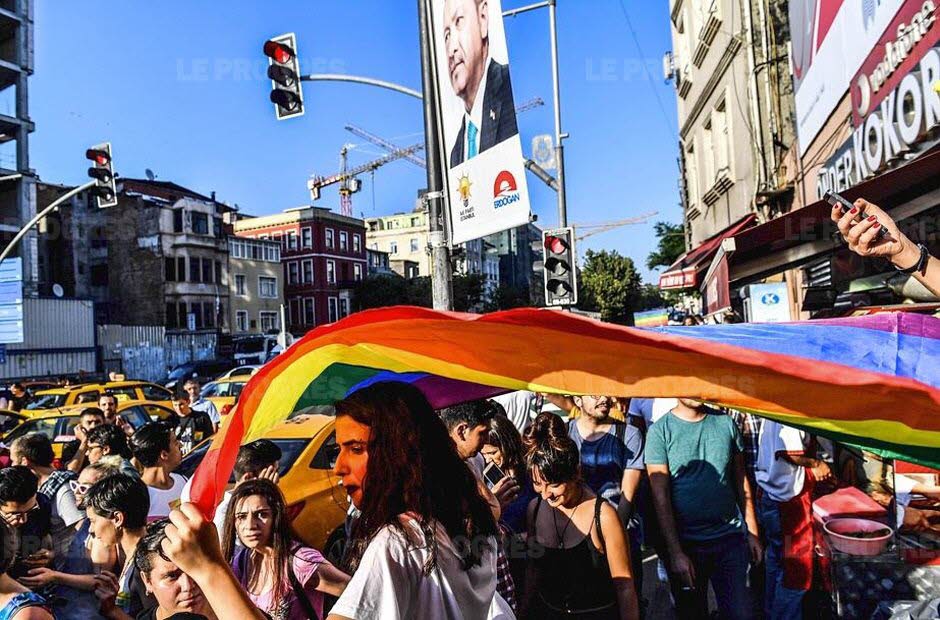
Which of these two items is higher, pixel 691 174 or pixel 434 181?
pixel 691 174

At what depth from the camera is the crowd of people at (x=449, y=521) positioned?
6.43ft

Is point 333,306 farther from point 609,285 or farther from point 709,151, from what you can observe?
point 709,151

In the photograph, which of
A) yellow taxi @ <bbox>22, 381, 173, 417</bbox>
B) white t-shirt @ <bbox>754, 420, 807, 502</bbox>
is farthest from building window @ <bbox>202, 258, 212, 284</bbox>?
white t-shirt @ <bbox>754, 420, 807, 502</bbox>

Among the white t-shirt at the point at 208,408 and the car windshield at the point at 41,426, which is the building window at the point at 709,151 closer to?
the white t-shirt at the point at 208,408

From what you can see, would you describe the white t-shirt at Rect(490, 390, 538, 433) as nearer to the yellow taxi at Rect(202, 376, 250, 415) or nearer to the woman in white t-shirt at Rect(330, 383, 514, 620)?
the woman in white t-shirt at Rect(330, 383, 514, 620)

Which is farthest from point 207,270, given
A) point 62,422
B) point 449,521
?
point 449,521

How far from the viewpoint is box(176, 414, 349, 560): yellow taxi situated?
6.59 metres

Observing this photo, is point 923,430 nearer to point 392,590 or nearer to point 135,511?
point 392,590

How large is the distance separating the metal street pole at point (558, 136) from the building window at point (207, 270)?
4305cm

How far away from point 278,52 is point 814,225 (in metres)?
6.50

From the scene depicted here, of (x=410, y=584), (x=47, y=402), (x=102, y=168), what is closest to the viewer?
(x=410, y=584)

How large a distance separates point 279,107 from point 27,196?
39.2m

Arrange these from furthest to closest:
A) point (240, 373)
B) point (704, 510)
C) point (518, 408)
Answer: point (240, 373), point (518, 408), point (704, 510)

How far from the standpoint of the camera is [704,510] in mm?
4320
